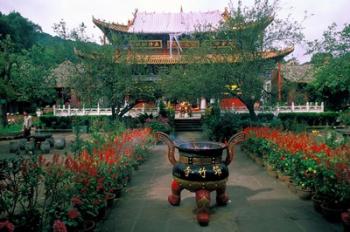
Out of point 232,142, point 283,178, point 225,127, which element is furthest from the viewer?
point 225,127

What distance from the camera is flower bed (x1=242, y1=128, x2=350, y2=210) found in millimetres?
4531

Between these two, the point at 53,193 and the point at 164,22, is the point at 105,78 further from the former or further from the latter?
the point at 164,22

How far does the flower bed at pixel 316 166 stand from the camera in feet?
14.9

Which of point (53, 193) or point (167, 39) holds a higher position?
point (167, 39)

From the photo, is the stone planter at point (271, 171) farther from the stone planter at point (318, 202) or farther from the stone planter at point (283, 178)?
the stone planter at point (318, 202)

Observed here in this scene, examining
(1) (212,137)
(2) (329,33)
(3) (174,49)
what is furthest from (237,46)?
(3) (174,49)

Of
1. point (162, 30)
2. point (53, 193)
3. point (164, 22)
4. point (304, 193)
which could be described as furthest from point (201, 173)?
point (164, 22)

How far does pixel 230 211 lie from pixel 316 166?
5.19 ft

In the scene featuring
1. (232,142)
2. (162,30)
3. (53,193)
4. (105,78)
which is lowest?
(53,193)

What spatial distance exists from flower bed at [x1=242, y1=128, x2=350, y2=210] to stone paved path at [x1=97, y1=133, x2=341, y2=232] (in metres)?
0.35

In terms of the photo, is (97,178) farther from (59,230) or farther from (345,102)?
(345,102)

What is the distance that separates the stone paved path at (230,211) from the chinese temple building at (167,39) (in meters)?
6.98

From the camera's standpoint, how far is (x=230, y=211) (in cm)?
519

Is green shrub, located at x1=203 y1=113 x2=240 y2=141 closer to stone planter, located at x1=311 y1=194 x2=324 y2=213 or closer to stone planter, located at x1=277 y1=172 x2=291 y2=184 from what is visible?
stone planter, located at x1=277 y1=172 x2=291 y2=184
